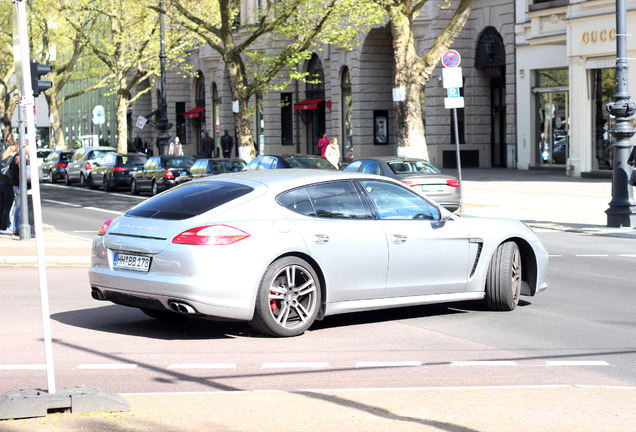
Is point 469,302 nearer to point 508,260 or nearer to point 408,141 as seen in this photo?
point 508,260

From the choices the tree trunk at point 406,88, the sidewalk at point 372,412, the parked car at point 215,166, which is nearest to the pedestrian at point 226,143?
the parked car at point 215,166

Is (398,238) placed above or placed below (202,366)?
above

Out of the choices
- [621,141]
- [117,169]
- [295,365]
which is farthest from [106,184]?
[295,365]

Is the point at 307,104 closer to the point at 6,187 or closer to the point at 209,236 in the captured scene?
the point at 6,187

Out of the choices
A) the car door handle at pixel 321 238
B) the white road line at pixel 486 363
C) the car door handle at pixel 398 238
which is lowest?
the white road line at pixel 486 363

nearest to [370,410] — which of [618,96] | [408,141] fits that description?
[618,96]

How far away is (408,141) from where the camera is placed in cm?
2781

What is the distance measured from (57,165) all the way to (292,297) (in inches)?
1600

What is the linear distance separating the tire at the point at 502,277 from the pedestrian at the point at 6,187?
12265mm

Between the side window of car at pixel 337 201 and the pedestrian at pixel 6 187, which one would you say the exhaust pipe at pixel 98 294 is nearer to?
the side window of car at pixel 337 201

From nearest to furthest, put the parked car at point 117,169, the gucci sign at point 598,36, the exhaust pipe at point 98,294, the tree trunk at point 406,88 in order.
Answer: the exhaust pipe at point 98,294 → the tree trunk at point 406,88 → the gucci sign at point 598,36 → the parked car at point 117,169

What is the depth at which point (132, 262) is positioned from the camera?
8.99 metres

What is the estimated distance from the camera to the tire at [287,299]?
8830mm

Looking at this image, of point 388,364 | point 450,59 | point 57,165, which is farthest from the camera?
point 57,165
